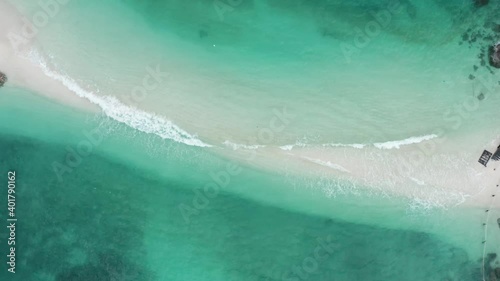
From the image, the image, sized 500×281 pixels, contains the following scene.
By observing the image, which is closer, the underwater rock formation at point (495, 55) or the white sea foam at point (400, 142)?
the underwater rock formation at point (495, 55)

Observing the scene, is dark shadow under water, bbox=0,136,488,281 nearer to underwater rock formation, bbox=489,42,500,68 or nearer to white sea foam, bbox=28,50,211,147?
white sea foam, bbox=28,50,211,147

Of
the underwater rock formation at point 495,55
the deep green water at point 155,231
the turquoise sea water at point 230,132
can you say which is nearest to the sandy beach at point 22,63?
the turquoise sea water at point 230,132

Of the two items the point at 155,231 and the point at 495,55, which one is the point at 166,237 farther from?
the point at 495,55

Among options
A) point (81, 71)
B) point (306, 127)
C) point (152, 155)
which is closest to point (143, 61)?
point (81, 71)

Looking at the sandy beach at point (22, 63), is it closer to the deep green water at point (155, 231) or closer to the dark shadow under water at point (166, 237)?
the deep green water at point (155, 231)

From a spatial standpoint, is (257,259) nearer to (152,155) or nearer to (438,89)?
(152,155)
